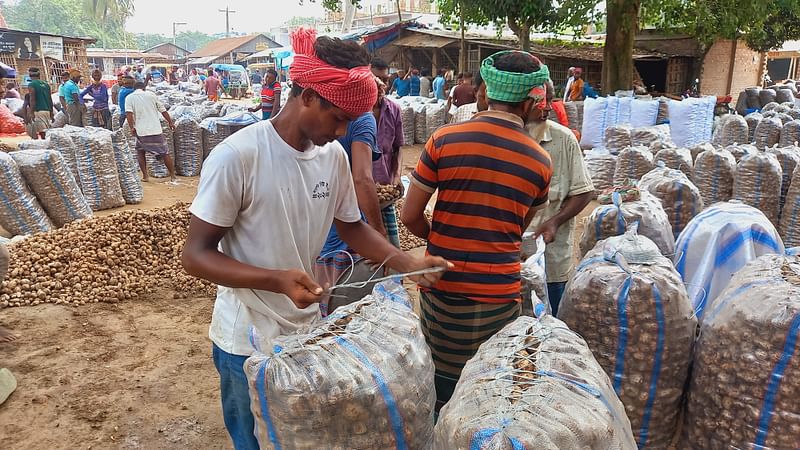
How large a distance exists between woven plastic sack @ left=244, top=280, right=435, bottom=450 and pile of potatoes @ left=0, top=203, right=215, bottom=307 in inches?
137

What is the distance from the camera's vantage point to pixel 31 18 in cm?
5834

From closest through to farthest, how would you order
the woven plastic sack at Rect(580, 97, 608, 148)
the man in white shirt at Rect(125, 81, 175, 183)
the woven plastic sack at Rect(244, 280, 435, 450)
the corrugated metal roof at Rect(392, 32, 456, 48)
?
the woven plastic sack at Rect(244, 280, 435, 450), the man in white shirt at Rect(125, 81, 175, 183), the woven plastic sack at Rect(580, 97, 608, 148), the corrugated metal roof at Rect(392, 32, 456, 48)

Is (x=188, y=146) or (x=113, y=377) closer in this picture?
(x=113, y=377)

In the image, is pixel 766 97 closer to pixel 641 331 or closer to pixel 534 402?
pixel 641 331

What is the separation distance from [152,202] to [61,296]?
11.7 ft

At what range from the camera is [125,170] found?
293 inches

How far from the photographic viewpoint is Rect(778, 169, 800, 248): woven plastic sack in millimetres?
4324

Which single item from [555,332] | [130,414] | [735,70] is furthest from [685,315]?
A: [735,70]

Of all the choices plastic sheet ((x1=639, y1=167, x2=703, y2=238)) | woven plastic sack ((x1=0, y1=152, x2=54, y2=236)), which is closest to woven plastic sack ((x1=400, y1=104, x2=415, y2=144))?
woven plastic sack ((x1=0, y1=152, x2=54, y2=236))

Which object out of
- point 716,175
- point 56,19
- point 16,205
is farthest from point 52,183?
point 56,19

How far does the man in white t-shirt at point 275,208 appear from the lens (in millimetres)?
1476

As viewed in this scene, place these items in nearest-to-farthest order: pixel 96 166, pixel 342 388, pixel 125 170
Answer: pixel 342 388
pixel 96 166
pixel 125 170

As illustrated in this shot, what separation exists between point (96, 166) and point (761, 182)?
7.05m

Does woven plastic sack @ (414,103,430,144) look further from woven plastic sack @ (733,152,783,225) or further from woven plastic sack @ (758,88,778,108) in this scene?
woven plastic sack @ (733,152,783,225)
